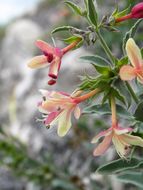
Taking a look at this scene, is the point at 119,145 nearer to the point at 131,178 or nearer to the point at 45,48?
the point at 45,48

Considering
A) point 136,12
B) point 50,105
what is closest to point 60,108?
point 50,105

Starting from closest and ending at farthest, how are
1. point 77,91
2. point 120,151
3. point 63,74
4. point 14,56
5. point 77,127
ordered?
point 120,151
point 77,91
point 77,127
point 63,74
point 14,56

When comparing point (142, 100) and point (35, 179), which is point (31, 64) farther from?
point (35, 179)

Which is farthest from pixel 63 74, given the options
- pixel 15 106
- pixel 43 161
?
pixel 43 161

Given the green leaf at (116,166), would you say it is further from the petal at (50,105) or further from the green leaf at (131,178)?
the petal at (50,105)

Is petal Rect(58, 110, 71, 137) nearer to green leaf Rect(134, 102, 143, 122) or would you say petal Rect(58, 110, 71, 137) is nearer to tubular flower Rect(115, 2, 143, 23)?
green leaf Rect(134, 102, 143, 122)

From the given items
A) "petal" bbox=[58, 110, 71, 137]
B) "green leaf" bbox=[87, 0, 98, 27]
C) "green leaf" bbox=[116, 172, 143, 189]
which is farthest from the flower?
"green leaf" bbox=[116, 172, 143, 189]
